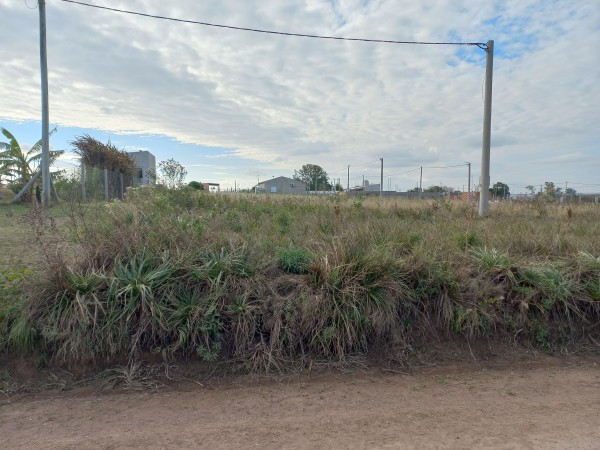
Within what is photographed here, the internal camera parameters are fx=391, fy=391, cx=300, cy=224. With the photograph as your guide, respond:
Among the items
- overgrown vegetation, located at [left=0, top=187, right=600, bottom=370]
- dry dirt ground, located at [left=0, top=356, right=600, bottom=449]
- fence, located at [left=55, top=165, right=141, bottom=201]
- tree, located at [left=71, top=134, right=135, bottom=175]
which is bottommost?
dry dirt ground, located at [left=0, top=356, right=600, bottom=449]

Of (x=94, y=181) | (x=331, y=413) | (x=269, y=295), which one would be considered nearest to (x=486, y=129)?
(x=269, y=295)

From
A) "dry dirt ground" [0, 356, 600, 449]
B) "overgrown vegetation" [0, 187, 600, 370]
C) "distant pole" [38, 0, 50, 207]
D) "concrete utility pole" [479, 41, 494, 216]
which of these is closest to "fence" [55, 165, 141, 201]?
"distant pole" [38, 0, 50, 207]

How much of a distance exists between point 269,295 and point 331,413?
5.04ft

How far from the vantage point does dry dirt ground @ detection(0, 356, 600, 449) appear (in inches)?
112

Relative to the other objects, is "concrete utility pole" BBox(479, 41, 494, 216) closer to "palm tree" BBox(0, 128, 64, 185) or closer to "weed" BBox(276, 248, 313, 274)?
"weed" BBox(276, 248, 313, 274)

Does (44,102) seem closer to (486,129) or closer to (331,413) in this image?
(486,129)

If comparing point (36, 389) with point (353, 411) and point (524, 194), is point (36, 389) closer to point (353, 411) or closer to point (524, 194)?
point (353, 411)

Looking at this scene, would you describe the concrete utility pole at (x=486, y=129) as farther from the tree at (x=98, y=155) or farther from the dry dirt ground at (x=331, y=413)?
the tree at (x=98, y=155)

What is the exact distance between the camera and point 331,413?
322cm

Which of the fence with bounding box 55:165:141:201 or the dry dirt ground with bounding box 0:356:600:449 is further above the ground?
the fence with bounding box 55:165:141:201

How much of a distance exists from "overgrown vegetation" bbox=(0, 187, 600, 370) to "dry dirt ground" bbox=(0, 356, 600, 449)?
44 centimetres

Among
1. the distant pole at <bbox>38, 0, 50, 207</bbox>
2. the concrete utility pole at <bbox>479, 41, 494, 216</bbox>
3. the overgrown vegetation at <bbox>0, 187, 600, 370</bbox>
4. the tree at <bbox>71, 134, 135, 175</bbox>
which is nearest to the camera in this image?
the overgrown vegetation at <bbox>0, 187, 600, 370</bbox>

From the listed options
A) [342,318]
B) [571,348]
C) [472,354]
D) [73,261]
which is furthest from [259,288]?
[571,348]

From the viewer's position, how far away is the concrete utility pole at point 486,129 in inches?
496
